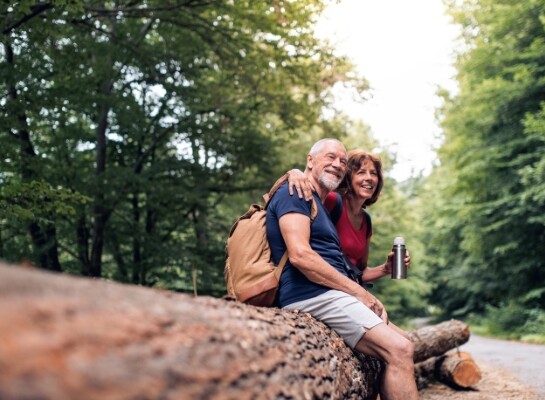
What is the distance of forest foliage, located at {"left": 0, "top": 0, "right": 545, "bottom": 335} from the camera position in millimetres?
7664

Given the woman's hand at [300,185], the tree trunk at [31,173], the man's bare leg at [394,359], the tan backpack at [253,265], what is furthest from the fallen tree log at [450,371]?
the tree trunk at [31,173]

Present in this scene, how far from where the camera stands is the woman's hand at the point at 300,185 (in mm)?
3350

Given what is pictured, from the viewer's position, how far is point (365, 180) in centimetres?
417

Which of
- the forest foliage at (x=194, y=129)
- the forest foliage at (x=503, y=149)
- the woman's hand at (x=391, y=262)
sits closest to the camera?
the woman's hand at (x=391, y=262)

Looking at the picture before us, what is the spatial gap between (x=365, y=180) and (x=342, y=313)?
1.29 m

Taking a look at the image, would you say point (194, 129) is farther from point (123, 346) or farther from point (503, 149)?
point (123, 346)

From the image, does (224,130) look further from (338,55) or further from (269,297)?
(269,297)

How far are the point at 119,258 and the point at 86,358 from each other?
1131cm

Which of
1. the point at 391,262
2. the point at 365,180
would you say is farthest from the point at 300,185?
the point at 391,262

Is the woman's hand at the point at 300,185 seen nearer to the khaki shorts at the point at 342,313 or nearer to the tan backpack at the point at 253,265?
the tan backpack at the point at 253,265

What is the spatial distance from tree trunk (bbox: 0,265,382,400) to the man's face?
5.71 feet

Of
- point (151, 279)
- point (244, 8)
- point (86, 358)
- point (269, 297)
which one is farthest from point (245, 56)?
point (86, 358)

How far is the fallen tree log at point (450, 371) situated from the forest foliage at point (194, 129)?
458 centimetres

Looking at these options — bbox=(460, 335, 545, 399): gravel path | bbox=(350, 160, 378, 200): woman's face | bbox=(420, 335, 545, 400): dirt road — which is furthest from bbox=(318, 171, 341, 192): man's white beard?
bbox=(460, 335, 545, 399): gravel path
